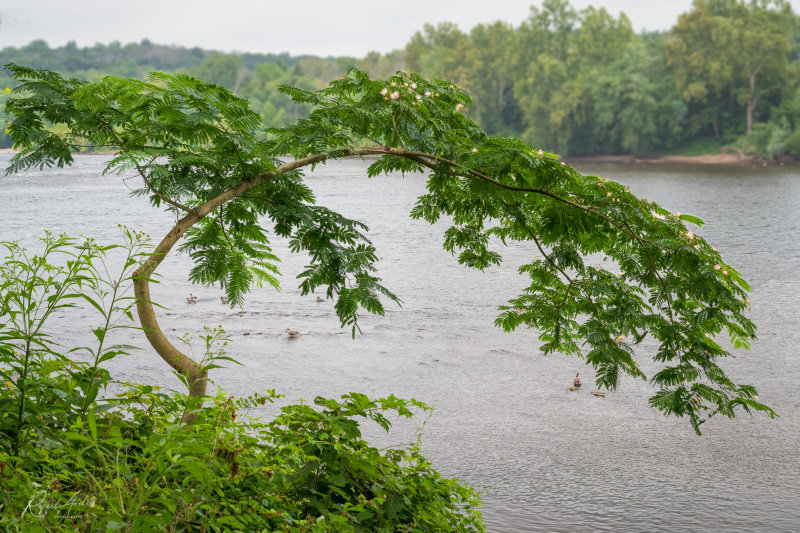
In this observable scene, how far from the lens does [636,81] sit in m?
68.0

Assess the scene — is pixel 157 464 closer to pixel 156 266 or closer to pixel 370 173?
pixel 156 266

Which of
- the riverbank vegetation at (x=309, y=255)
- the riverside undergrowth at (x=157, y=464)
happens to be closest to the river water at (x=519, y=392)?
the riverbank vegetation at (x=309, y=255)

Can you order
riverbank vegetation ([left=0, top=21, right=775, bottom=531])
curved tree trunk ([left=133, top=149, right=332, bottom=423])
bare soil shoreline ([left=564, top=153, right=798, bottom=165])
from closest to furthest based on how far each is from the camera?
riverbank vegetation ([left=0, top=21, right=775, bottom=531]), curved tree trunk ([left=133, top=149, right=332, bottom=423]), bare soil shoreline ([left=564, top=153, right=798, bottom=165])

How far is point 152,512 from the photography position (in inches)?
110

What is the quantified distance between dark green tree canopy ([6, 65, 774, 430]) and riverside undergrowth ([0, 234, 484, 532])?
70 cm

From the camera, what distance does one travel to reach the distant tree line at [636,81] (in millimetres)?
64562

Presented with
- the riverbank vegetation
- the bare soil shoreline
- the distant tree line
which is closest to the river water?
the riverbank vegetation

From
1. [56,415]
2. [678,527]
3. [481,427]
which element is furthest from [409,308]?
[56,415]

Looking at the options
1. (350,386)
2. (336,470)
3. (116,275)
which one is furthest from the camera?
(116,275)

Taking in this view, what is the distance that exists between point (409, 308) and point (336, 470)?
11778mm

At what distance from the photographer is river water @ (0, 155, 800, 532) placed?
309 inches

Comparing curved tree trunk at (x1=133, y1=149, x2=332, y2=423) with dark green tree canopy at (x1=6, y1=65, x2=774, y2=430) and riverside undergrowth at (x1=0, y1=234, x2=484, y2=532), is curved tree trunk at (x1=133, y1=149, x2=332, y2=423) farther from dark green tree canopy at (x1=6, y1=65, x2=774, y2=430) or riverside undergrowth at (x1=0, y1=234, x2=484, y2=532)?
riverside undergrowth at (x1=0, y1=234, x2=484, y2=532)

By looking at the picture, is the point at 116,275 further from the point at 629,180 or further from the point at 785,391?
the point at 629,180

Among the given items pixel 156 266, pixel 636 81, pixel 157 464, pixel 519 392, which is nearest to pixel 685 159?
pixel 636 81
